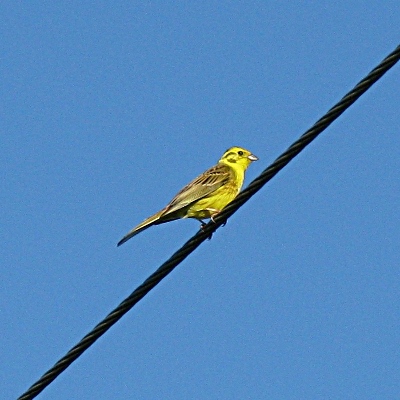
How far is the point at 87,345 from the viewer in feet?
21.4

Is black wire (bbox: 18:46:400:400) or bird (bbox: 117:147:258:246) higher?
bird (bbox: 117:147:258:246)

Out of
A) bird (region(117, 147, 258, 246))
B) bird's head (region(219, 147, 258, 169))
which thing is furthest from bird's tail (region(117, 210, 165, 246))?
bird's head (region(219, 147, 258, 169))

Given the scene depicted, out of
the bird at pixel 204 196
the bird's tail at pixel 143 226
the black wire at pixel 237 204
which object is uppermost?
the bird at pixel 204 196

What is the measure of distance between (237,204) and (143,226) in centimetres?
257

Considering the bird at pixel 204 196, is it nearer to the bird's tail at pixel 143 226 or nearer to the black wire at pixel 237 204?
the bird's tail at pixel 143 226

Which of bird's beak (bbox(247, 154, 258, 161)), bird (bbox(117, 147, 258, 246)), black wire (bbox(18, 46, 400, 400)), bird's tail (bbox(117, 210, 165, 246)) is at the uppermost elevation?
bird's beak (bbox(247, 154, 258, 161))

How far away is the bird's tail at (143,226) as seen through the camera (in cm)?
918

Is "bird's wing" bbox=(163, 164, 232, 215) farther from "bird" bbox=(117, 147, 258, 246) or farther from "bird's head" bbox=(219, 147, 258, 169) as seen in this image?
"bird's head" bbox=(219, 147, 258, 169)

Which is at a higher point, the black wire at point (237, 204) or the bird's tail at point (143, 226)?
the bird's tail at point (143, 226)

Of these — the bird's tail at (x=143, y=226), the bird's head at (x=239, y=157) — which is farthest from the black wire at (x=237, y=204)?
the bird's head at (x=239, y=157)

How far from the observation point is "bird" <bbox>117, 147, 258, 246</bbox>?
9.82 metres

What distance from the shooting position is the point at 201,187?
1030 centimetres

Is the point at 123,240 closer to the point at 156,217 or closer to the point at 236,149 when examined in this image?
the point at 156,217

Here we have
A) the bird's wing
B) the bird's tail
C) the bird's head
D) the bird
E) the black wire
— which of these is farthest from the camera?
the bird's head
